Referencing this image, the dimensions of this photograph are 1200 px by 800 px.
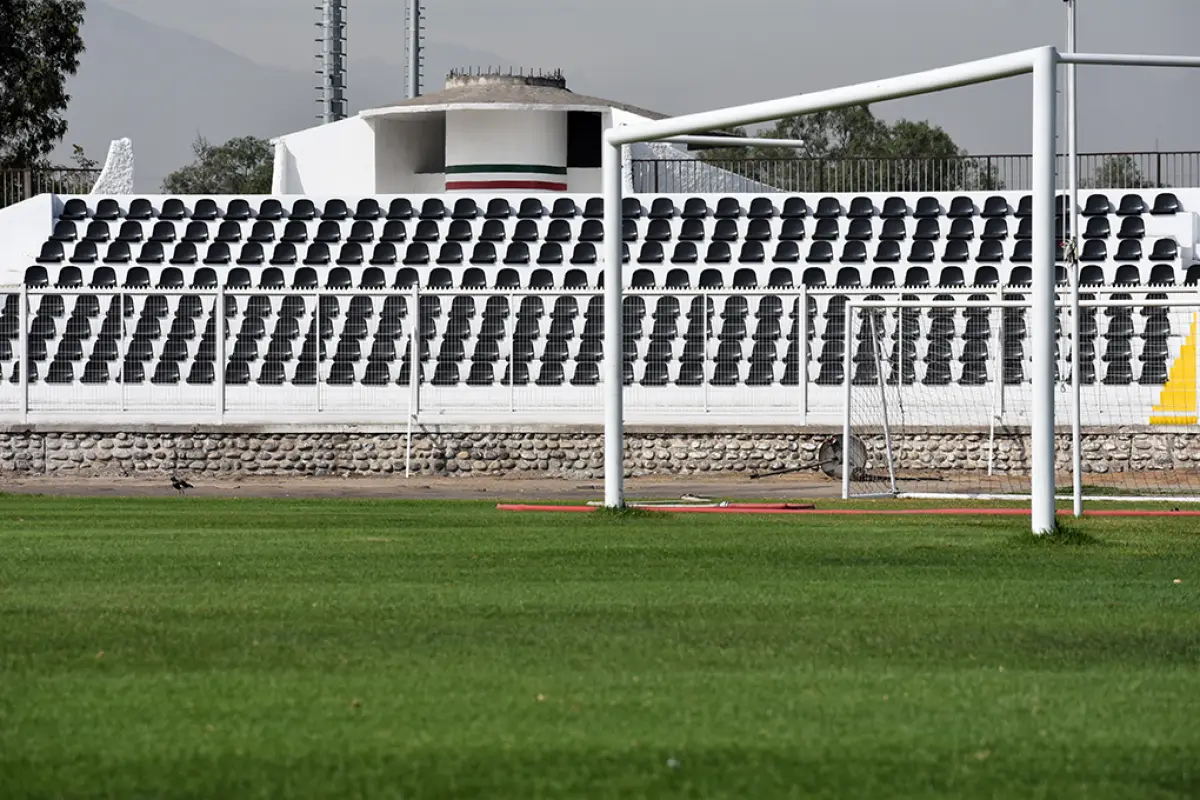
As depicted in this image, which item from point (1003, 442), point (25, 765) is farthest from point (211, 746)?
point (1003, 442)

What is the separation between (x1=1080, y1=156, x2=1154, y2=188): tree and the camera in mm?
29672

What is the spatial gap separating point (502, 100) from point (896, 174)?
787cm

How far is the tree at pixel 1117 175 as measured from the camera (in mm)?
29672

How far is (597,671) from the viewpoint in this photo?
5.64m

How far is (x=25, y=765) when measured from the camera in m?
4.25

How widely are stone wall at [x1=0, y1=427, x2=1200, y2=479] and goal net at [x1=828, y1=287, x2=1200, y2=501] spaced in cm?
93

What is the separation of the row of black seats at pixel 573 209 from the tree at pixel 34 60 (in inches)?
727

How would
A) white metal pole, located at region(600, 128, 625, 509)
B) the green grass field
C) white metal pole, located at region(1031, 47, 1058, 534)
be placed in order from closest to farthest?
the green grass field → white metal pole, located at region(1031, 47, 1058, 534) → white metal pole, located at region(600, 128, 625, 509)

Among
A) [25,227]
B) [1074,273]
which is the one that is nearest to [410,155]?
[25,227]

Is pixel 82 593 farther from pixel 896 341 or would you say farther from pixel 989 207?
pixel 989 207

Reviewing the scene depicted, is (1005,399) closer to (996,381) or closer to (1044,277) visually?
(996,381)

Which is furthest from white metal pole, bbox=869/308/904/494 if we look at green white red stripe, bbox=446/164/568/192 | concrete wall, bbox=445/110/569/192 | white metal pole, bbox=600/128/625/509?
concrete wall, bbox=445/110/569/192

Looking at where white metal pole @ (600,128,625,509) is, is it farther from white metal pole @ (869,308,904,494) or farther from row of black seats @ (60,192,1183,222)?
row of black seats @ (60,192,1183,222)

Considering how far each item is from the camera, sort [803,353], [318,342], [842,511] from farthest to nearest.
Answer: [318,342] < [803,353] < [842,511]
